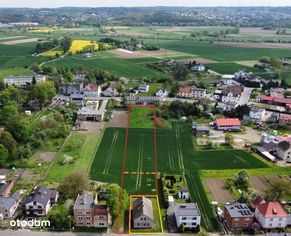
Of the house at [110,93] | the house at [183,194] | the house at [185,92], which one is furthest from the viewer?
the house at [110,93]

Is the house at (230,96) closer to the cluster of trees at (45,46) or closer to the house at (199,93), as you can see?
the house at (199,93)

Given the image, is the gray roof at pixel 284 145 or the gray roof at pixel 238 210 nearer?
the gray roof at pixel 238 210

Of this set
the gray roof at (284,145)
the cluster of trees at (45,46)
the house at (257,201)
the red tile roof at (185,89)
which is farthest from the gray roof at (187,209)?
the cluster of trees at (45,46)

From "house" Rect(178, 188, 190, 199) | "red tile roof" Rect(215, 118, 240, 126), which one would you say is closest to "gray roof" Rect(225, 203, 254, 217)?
"house" Rect(178, 188, 190, 199)

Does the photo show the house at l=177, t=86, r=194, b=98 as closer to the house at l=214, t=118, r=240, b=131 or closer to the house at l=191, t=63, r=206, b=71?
the house at l=214, t=118, r=240, b=131

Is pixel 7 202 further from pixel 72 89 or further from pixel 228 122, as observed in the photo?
pixel 72 89

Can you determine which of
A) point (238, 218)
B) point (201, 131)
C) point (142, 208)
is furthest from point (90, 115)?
point (238, 218)
